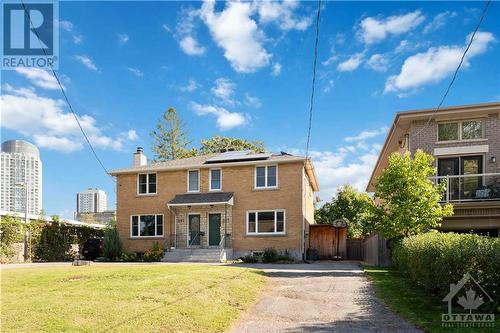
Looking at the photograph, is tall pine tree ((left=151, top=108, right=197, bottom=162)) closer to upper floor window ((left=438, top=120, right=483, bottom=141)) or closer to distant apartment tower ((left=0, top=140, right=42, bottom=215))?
distant apartment tower ((left=0, top=140, right=42, bottom=215))

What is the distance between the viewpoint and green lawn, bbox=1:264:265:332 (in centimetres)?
705

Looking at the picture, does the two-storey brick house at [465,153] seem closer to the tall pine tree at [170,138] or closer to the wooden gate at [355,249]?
the wooden gate at [355,249]

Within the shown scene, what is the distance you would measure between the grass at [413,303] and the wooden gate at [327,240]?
1485 cm

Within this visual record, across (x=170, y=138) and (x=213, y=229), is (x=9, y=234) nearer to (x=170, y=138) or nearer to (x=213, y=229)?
(x=213, y=229)

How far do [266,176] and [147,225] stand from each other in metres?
8.81

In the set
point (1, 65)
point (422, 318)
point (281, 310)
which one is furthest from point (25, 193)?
point (422, 318)

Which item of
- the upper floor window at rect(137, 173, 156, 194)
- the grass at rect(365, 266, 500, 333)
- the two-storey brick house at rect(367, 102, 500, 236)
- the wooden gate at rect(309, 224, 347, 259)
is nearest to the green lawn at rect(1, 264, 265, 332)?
the grass at rect(365, 266, 500, 333)

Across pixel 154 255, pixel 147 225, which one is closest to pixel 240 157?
pixel 147 225

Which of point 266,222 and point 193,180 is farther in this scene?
point 193,180

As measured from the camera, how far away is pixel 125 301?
8.53 m

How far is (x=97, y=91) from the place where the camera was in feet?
57.4

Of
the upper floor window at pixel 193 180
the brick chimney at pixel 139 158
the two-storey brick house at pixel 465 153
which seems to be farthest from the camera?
the brick chimney at pixel 139 158

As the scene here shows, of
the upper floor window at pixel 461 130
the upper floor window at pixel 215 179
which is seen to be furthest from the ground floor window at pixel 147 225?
the upper floor window at pixel 461 130

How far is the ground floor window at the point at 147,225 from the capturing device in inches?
1040
